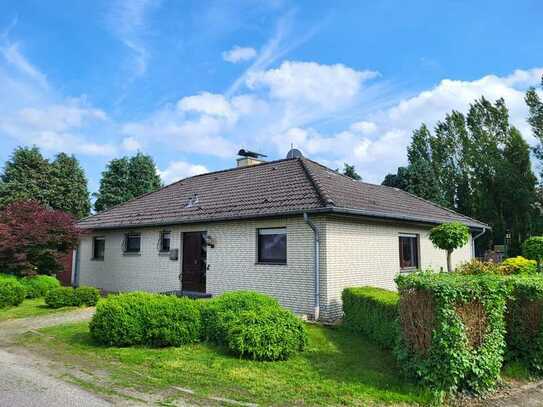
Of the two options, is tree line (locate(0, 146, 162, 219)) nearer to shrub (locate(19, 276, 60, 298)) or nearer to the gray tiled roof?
the gray tiled roof

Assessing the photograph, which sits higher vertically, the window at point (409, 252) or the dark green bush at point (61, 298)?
the window at point (409, 252)

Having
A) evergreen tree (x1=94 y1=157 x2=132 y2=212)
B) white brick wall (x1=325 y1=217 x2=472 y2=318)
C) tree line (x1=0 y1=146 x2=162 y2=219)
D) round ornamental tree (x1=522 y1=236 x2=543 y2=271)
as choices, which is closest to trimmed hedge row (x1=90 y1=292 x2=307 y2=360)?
white brick wall (x1=325 y1=217 x2=472 y2=318)

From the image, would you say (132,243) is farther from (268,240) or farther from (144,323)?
(144,323)

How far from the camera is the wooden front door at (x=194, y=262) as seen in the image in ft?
43.6

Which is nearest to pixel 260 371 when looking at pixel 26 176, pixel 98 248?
pixel 98 248

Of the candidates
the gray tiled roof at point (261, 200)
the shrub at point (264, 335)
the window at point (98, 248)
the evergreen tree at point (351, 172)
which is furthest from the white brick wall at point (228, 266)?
the evergreen tree at point (351, 172)

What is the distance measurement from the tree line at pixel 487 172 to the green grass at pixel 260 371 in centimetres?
2527

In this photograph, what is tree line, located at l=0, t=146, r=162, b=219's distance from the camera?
29.2m

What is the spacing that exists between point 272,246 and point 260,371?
5481 mm

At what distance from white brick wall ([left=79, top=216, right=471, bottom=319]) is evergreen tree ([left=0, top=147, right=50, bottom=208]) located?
17.9m

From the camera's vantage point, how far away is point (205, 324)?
25.6 ft

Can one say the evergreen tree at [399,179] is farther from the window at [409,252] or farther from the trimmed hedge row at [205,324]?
the trimmed hedge row at [205,324]

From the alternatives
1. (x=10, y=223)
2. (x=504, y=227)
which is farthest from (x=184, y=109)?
(x=504, y=227)

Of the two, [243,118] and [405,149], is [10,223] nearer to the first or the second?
[243,118]
